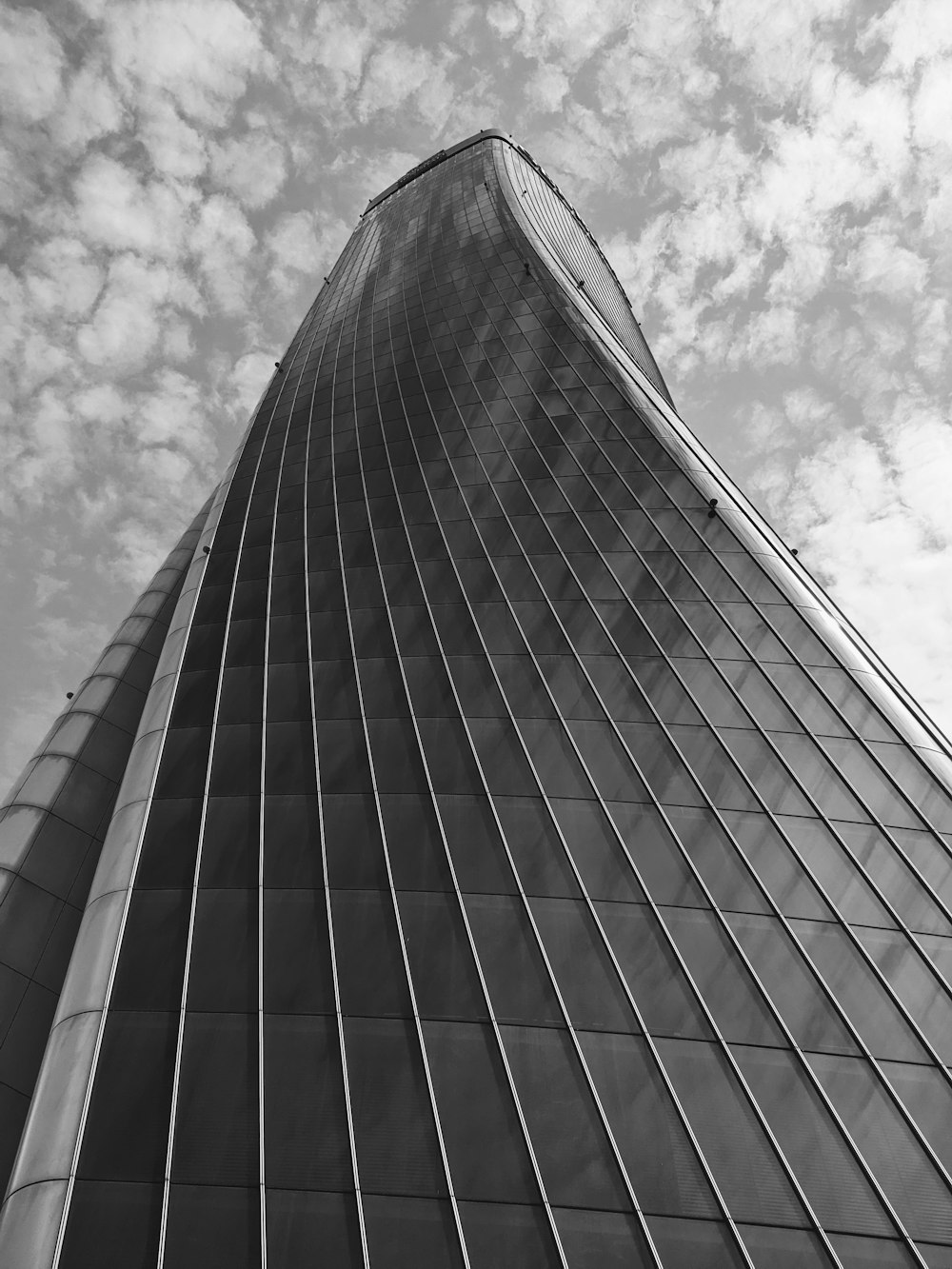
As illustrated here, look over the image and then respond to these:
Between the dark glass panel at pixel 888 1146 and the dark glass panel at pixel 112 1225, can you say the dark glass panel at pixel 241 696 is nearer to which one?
the dark glass panel at pixel 112 1225

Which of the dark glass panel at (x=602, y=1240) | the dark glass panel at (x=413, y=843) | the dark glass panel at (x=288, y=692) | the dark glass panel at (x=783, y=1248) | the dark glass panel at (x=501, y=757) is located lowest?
the dark glass panel at (x=783, y=1248)

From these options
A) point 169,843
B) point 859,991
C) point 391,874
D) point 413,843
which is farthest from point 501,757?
point 859,991

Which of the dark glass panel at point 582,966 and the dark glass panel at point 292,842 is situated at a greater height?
the dark glass panel at point 292,842

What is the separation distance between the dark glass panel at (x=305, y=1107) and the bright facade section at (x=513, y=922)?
0.05m

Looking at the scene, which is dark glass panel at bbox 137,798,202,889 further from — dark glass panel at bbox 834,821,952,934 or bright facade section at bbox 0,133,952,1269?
dark glass panel at bbox 834,821,952,934

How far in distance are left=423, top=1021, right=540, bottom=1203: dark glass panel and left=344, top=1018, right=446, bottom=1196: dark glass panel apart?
28cm

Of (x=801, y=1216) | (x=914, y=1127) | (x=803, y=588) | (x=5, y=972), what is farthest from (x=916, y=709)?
(x=5, y=972)

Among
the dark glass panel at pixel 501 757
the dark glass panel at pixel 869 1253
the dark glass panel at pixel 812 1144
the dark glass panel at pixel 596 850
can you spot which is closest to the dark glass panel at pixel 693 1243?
the dark glass panel at pixel 869 1253

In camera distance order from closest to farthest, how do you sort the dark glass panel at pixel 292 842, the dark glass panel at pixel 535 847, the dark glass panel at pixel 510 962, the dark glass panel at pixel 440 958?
the dark glass panel at pixel 510 962 → the dark glass panel at pixel 440 958 → the dark glass panel at pixel 535 847 → the dark glass panel at pixel 292 842

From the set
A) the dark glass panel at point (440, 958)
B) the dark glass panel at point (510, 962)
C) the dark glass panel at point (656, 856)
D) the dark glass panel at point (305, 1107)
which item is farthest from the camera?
the dark glass panel at point (656, 856)

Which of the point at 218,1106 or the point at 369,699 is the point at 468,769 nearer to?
the point at 369,699

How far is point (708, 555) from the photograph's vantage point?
25.0m

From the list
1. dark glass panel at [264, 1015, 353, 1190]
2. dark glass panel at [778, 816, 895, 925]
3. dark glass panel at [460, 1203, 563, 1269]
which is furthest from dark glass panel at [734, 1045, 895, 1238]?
dark glass panel at [264, 1015, 353, 1190]

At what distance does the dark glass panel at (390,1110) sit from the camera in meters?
11.8
